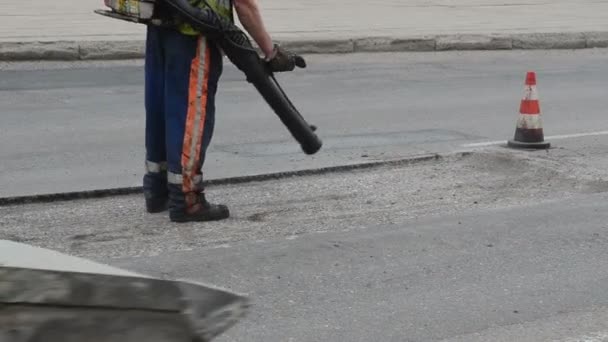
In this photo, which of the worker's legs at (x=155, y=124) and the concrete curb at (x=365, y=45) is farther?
the concrete curb at (x=365, y=45)

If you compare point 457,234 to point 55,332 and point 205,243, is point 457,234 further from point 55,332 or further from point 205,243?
point 55,332

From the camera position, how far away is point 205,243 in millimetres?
6535

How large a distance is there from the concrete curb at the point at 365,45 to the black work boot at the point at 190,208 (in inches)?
291

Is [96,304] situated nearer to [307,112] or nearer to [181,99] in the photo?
[181,99]

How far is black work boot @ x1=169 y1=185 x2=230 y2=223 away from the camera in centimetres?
695

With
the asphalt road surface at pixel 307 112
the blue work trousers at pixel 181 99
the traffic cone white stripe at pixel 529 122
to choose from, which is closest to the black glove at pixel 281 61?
the blue work trousers at pixel 181 99

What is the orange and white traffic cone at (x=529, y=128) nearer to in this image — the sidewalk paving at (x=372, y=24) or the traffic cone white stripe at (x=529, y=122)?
the traffic cone white stripe at (x=529, y=122)

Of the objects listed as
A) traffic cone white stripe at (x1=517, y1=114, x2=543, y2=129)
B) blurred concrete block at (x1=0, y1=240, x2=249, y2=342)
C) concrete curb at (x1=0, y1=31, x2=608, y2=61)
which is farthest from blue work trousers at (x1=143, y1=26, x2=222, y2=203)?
concrete curb at (x1=0, y1=31, x2=608, y2=61)

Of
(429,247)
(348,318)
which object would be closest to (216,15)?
(429,247)

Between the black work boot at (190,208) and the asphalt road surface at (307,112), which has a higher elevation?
the black work boot at (190,208)

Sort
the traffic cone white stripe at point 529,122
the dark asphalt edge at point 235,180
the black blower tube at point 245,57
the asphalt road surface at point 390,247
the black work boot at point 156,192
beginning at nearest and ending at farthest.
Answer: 1. the asphalt road surface at point 390,247
2. the black blower tube at point 245,57
3. the black work boot at point 156,192
4. the dark asphalt edge at point 235,180
5. the traffic cone white stripe at point 529,122

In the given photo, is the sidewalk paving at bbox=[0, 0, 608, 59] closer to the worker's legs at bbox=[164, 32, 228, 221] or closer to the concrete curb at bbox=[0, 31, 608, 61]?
the concrete curb at bbox=[0, 31, 608, 61]

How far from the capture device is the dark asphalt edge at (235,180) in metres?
7.47

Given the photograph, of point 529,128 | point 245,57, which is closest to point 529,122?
point 529,128
